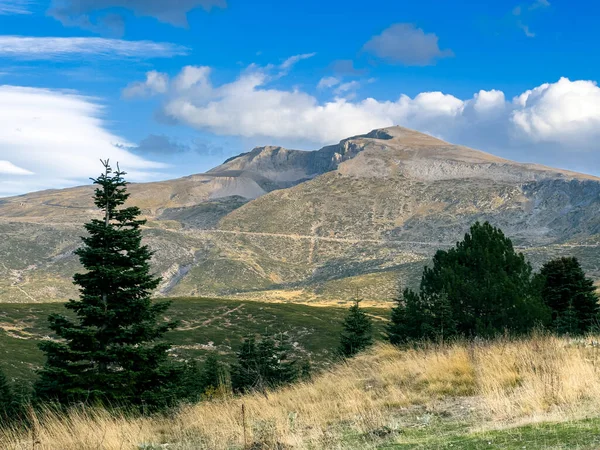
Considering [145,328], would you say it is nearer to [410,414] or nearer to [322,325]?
[410,414]

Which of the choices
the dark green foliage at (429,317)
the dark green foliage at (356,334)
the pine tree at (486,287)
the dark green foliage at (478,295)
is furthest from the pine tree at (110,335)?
the dark green foliage at (356,334)

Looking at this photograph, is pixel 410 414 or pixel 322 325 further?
pixel 322 325

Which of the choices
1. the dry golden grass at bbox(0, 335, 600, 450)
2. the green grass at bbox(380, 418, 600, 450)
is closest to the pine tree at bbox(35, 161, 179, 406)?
the dry golden grass at bbox(0, 335, 600, 450)

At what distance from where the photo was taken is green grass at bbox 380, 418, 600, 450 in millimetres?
6059

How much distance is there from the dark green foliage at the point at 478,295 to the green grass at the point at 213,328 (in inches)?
855

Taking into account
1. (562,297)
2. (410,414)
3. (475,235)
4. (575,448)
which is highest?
(475,235)

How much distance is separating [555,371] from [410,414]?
2759mm

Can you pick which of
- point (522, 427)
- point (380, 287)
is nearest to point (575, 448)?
point (522, 427)

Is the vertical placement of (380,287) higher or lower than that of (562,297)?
lower

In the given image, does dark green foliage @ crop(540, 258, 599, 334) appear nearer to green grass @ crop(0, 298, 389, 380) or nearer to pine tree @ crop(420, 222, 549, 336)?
pine tree @ crop(420, 222, 549, 336)

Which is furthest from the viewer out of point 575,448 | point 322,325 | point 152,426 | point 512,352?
point 322,325

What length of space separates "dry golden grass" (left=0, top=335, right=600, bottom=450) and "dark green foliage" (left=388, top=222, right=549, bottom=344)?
14.8 meters

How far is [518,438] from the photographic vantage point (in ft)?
21.5

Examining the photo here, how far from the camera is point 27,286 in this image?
7451 inches
